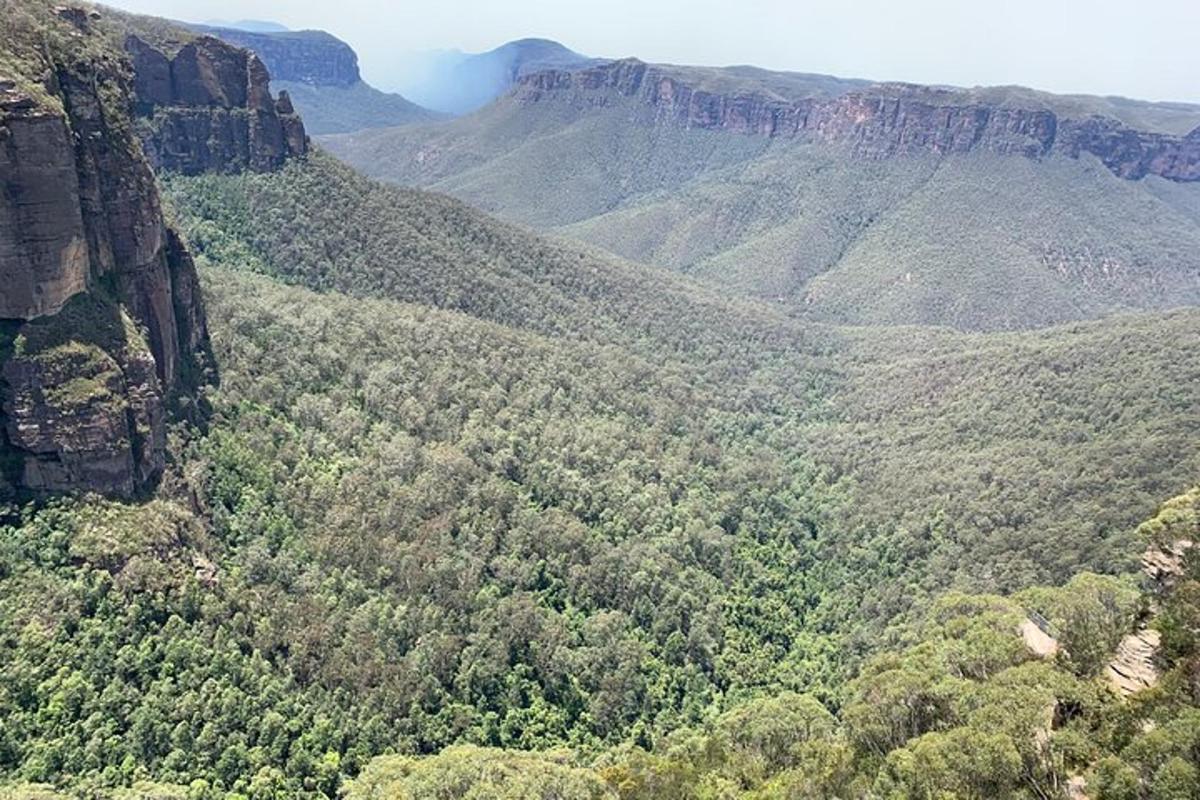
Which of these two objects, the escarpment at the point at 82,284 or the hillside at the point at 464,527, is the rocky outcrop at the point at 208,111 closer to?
the hillside at the point at 464,527

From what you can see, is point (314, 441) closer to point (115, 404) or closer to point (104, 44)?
point (115, 404)

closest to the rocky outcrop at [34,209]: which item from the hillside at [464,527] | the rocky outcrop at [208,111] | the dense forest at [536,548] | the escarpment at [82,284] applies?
the escarpment at [82,284]

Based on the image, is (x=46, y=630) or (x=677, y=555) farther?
(x=677, y=555)

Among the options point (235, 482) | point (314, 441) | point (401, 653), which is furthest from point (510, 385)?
point (401, 653)

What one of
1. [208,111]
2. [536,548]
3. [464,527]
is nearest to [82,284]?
[464,527]

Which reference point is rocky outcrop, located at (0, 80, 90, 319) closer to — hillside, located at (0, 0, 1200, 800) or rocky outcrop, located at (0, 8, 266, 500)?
rocky outcrop, located at (0, 8, 266, 500)

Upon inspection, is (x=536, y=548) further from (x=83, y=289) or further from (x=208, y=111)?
(x=208, y=111)

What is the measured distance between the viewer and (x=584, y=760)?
59.4 meters

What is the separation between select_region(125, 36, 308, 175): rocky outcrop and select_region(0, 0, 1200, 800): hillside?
0.52 metres

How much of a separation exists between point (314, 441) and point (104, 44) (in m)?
42.1

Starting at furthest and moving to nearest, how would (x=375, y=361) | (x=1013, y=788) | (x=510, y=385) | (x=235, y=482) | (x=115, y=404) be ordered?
(x=510, y=385)
(x=375, y=361)
(x=235, y=482)
(x=115, y=404)
(x=1013, y=788)

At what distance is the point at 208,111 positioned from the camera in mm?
127625

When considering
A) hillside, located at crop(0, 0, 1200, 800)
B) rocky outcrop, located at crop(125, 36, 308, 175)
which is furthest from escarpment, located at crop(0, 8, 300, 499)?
rocky outcrop, located at crop(125, 36, 308, 175)

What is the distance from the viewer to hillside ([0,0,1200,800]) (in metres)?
43.4
